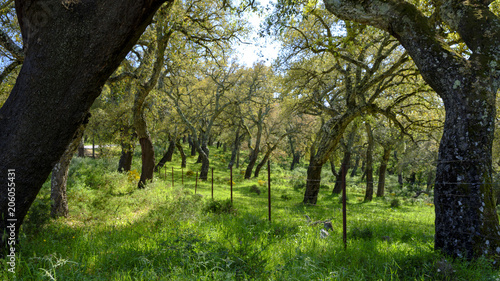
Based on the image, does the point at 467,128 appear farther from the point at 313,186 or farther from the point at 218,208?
the point at 313,186

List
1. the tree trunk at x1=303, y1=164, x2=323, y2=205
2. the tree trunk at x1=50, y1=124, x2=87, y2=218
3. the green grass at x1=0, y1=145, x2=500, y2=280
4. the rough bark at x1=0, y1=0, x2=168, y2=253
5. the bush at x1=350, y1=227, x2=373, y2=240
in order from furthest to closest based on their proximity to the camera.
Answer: the tree trunk at x1=303, y1=164, x2=323, y2=205
the tree trunk at x1=50, y1=124, x2=87, y2=218
the bush at x1=350, y1=227, x2=373, y2=240
the green grass at x1=0, y1=145, x2=500, y2=280
the rough bark at x1=0, y1=0, x2=168, y2=253

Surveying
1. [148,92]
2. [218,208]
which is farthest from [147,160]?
[218,208]

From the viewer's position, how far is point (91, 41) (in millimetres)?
2955

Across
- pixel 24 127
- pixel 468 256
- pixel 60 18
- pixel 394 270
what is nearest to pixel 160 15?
pixel 60 18

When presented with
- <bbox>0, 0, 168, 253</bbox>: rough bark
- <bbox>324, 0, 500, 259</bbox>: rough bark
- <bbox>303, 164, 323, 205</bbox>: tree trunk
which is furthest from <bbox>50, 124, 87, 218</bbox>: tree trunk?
<bbox>303, 164, 323, 205</bbox>: tree trunk

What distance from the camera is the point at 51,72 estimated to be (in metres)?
2.91

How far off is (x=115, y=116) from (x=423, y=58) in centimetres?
1492

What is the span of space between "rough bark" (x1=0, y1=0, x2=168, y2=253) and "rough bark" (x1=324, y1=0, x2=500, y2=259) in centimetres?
501

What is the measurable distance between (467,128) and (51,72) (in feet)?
20.3

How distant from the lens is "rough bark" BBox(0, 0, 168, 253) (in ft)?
9.52

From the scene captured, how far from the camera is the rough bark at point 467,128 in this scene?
424 centimetres

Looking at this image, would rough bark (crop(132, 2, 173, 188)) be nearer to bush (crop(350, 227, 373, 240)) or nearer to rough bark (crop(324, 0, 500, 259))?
rough bark (crop(324, 0, 500, 259))

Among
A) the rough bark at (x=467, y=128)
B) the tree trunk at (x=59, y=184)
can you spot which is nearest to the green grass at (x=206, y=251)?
the tree trunk at (x=59, y=184)

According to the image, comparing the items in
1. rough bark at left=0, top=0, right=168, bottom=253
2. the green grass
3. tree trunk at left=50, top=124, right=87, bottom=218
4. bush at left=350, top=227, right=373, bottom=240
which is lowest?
bush at left=350, top=227, right=373, bottom=240
